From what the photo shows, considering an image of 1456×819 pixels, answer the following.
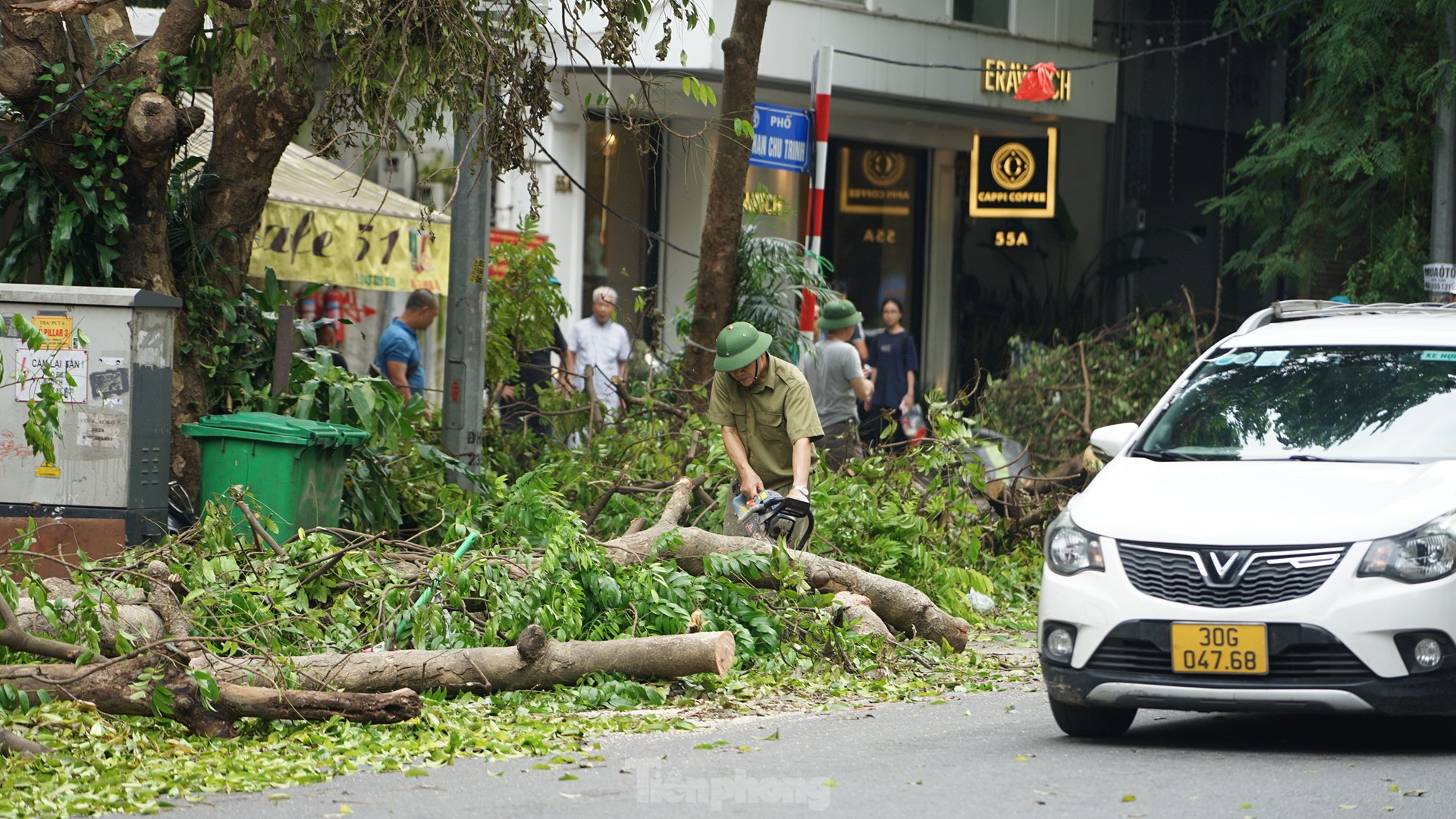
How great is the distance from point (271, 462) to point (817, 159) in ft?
19.5

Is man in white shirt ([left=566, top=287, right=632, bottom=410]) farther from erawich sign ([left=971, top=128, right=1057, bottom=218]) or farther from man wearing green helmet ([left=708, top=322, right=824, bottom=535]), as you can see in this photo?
erawich sign ([left=971, top=128, right=1057, bottom=218])

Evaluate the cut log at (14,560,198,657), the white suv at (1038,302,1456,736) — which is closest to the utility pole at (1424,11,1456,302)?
the white suv at (1038,302,1456,736)

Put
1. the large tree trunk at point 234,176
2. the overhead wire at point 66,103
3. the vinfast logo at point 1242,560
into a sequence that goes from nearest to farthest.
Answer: the vinfast logo at point 1242,560 → the overhead wire at point 66,103 → the large tree trunk at point 234,176

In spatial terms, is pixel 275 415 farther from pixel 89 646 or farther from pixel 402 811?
pixel 402 811

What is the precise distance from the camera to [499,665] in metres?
7.34

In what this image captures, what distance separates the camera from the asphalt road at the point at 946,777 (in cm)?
555

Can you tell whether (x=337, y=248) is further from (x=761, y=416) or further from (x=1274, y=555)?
(x=1274, y=555)

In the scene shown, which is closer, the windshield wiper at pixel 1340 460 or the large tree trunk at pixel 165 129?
the windshield wiper at pixel 1340 460

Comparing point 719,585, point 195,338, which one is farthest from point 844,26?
point 719,585

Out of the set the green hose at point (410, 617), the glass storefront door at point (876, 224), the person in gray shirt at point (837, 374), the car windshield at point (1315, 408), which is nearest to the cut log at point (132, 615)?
the green hose at point (410, 617)

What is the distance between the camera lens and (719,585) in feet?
28.3

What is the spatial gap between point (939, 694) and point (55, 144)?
5.74 metres

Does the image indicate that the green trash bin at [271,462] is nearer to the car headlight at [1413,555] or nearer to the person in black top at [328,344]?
the person in black top at [328,344]

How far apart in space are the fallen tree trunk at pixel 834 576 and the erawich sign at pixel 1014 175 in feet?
47.1
